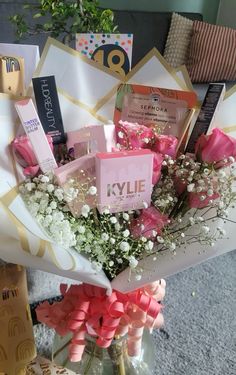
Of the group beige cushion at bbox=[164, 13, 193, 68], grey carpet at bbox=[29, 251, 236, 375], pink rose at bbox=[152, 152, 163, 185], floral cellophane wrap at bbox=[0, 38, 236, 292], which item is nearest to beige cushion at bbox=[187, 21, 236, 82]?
beige cushion at bbox=[164, 13, 193, 68]

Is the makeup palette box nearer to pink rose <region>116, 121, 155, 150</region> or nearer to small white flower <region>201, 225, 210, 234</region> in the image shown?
pink rose <region>116, 121, 155, 150</region>

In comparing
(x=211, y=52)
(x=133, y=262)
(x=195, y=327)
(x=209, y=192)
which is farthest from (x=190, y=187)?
(x=211, y=52)

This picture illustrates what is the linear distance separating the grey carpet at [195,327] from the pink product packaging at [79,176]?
454mm

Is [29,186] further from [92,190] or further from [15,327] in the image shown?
[15,327]

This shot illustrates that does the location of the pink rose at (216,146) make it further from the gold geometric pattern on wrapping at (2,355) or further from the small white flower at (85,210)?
the gold geometric pattern on wrapping at (2,355)

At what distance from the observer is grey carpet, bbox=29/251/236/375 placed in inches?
33.7

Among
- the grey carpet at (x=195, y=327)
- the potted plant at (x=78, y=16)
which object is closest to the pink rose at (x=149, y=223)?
the grey carpet at (x=195, y=327)

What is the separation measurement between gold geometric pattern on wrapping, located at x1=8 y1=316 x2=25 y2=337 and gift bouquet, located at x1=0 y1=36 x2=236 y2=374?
17 cm

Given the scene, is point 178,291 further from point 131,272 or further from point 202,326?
point 131,272

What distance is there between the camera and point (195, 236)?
58cm

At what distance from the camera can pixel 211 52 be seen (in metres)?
2.79

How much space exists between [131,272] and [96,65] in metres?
0.33

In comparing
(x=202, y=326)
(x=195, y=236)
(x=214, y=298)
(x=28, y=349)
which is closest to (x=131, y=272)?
(x=195, y=236)

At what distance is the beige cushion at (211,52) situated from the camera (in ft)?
9.12
